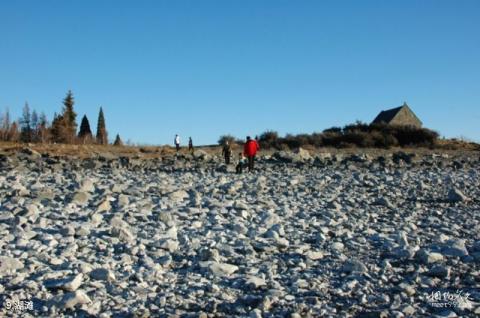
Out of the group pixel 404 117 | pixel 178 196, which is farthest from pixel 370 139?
pixel 178 196

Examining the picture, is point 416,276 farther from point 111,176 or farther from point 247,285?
point 111,176

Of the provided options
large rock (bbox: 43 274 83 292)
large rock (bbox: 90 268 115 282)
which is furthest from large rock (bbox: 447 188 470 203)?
large rock (bbox: 43 274 83 292)

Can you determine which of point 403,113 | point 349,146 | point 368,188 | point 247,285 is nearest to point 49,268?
point 247,285

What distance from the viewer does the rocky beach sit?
14.9 feet

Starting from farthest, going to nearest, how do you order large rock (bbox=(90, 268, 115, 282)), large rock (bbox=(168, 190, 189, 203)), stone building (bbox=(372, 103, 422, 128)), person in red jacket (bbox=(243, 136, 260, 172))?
stone building (bbox=(372, 103, 422, 128)) → person in red jacket (bbox=(243, 136, 260, 172)) → large rock (bbox=(168, 190, 189, 203)) → large rock (bbox=(90, 268, 115, 282))

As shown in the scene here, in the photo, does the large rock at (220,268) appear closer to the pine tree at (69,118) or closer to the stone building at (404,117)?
the stone building at (404,117)

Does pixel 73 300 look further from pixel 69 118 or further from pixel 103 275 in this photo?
pixel 69 118

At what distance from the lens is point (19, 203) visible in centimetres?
909

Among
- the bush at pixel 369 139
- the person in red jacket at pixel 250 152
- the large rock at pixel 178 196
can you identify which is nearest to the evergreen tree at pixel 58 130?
the bush at pixel 369 139

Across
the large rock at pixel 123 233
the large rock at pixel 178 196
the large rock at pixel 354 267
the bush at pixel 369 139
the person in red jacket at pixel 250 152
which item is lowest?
the large rock at pixel 354 267

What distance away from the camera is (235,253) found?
6.14 meters

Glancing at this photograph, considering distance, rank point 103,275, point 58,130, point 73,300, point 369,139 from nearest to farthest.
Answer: point 73,300 → point 103,275 → point 369,139 → point 58,130

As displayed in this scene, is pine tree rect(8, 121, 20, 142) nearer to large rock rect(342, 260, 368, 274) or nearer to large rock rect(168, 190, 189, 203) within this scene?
large rock rect(168, 190, 189, 203)

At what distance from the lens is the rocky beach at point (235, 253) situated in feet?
14.9
